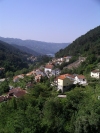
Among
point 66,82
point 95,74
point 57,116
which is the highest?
point 95,74

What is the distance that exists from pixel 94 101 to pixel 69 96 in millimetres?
1355

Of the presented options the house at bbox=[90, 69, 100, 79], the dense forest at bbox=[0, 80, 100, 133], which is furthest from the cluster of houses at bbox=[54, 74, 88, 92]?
the dense forest at bbox=[0, 80, 100, 133]

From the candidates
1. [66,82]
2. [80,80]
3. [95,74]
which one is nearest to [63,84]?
[66,82]

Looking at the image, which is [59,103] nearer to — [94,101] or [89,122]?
[94,101]

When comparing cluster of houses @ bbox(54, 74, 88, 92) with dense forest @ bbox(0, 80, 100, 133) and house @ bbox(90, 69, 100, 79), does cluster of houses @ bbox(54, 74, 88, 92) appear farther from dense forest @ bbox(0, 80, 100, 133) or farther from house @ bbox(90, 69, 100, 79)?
dense forest @ bbox(0, 80, 100, 133)

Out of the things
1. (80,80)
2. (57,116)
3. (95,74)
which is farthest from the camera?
(95,74)

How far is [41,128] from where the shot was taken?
6.69m

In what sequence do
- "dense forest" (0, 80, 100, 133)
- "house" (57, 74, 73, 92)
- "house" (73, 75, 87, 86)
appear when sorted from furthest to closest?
"house" (73, 75, 87, 86) < "house" (57, 74, 73, 92) < "dense forest" (0, 80, 100, 133)

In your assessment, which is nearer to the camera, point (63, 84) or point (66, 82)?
point (63, 84)

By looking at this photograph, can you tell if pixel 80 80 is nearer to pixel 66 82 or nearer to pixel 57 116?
pixel 66 82

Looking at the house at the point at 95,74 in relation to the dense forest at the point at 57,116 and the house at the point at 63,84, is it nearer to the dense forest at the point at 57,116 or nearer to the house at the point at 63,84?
the house at the point at 63,84

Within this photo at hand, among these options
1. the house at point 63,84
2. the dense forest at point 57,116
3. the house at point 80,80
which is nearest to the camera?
the dense forest at point 57,116

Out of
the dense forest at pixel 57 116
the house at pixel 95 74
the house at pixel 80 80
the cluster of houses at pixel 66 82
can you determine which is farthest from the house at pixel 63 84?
the dense forest at pixel 57 116

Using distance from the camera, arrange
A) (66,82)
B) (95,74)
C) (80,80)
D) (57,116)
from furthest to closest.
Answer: (95,74) → (80,80) → (66,82) → (57,116)
